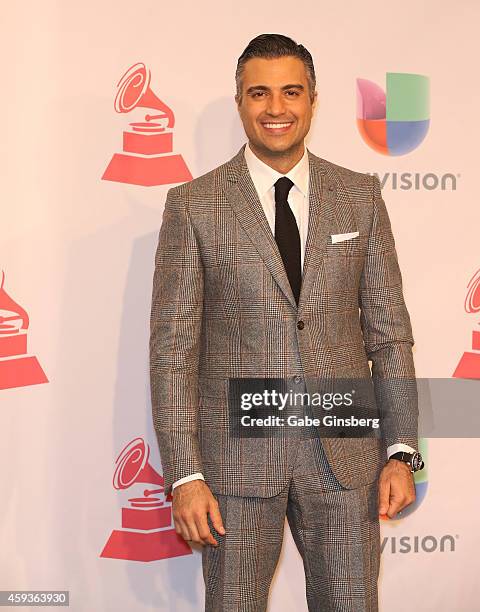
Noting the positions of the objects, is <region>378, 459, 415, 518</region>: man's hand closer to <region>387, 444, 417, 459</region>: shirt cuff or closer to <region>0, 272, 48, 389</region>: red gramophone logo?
<region>387, 444, 417, 459</region>: shirt cuff

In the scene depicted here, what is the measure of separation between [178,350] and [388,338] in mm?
532

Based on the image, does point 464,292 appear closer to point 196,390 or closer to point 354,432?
point 354,432

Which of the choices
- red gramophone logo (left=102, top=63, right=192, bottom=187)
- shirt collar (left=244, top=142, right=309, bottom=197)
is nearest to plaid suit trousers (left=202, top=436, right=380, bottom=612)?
shirt collar (left=244, top=142, right=309, bottom=197)

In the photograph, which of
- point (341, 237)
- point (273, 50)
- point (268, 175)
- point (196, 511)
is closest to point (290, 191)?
point (268, 175)

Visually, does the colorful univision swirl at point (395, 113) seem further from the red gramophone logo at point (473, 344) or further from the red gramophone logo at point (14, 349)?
the red gramophone logo at point (14, 349)

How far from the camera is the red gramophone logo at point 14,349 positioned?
2.67 metres

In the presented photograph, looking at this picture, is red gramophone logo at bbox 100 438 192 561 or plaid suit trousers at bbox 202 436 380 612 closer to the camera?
plaid suit trousers at bbox 202 436 380 612

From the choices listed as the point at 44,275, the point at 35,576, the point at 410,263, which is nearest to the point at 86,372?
the point at 44,275

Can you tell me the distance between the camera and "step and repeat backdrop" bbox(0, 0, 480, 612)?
2668 millimetres

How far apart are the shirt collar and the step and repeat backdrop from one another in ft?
2.05

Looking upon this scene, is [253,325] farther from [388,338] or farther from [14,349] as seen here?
[14,349]

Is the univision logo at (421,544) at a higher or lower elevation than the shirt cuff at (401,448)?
lower

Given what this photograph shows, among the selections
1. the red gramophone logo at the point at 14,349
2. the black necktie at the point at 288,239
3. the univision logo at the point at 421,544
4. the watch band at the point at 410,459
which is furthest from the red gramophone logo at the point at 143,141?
the univision logo at the point at 421,544

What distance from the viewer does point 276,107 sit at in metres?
2.07
